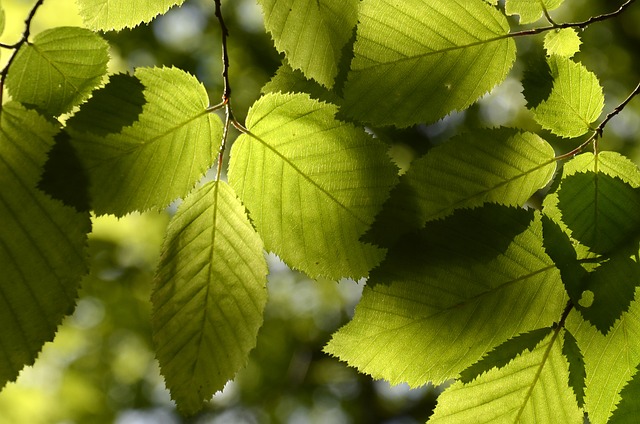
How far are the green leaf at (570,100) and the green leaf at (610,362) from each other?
20cm

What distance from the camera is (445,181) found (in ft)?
1.98

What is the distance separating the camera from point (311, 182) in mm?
634

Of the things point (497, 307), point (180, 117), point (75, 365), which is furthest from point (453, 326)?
point (75, 365)

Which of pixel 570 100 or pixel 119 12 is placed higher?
pixel 119 12

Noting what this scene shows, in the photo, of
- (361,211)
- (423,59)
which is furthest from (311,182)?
(423,59)

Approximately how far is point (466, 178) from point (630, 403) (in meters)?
0.25

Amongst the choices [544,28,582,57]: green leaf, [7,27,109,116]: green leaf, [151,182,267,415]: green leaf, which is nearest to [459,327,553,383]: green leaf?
[151,182,267,415]: green leaf

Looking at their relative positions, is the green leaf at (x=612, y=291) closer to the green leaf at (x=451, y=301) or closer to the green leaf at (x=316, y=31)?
the green leaf at (x=451, y=301)

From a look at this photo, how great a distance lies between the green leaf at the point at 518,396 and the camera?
23.8 inches

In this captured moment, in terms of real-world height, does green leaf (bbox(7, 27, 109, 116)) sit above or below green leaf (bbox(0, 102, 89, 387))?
above

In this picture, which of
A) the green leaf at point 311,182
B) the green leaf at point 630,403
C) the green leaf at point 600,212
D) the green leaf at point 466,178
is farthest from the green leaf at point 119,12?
the green leaf at point 630,403

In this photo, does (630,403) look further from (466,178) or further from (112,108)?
(112,108)

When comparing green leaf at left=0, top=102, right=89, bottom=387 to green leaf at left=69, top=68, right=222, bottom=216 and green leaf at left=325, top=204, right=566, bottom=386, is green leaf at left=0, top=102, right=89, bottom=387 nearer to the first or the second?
green leaf at left=69, top=68, right=222, bottom=216

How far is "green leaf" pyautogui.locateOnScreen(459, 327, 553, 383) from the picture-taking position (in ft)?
1.99
